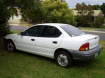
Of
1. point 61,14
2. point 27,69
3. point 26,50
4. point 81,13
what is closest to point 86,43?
point 27,69

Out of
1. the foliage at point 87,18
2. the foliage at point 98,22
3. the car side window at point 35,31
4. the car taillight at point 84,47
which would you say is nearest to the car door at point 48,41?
the car side window at point 35,31

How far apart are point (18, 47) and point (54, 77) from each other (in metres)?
2.97

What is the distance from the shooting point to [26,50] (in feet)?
26.7

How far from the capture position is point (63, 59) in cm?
692

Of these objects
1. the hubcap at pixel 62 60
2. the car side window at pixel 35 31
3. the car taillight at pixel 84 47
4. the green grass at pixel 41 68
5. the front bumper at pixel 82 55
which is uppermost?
the car side window at pixel 35 31

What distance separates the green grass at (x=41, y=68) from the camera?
624 centimetres

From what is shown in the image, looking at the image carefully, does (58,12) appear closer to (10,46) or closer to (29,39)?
(10,46)

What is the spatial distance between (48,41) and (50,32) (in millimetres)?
404

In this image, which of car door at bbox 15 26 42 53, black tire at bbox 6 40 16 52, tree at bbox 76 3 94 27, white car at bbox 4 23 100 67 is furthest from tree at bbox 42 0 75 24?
white car at bbox 4 23 100 67

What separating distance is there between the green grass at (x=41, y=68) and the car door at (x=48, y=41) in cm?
48

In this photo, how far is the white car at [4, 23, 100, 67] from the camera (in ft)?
21.5

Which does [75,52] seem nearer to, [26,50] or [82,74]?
[82,74]

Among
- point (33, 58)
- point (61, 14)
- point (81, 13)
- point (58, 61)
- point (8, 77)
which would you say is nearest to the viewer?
point (8, 77)

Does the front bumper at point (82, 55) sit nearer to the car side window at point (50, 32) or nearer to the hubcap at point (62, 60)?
the hubcap at point (62, 60)
